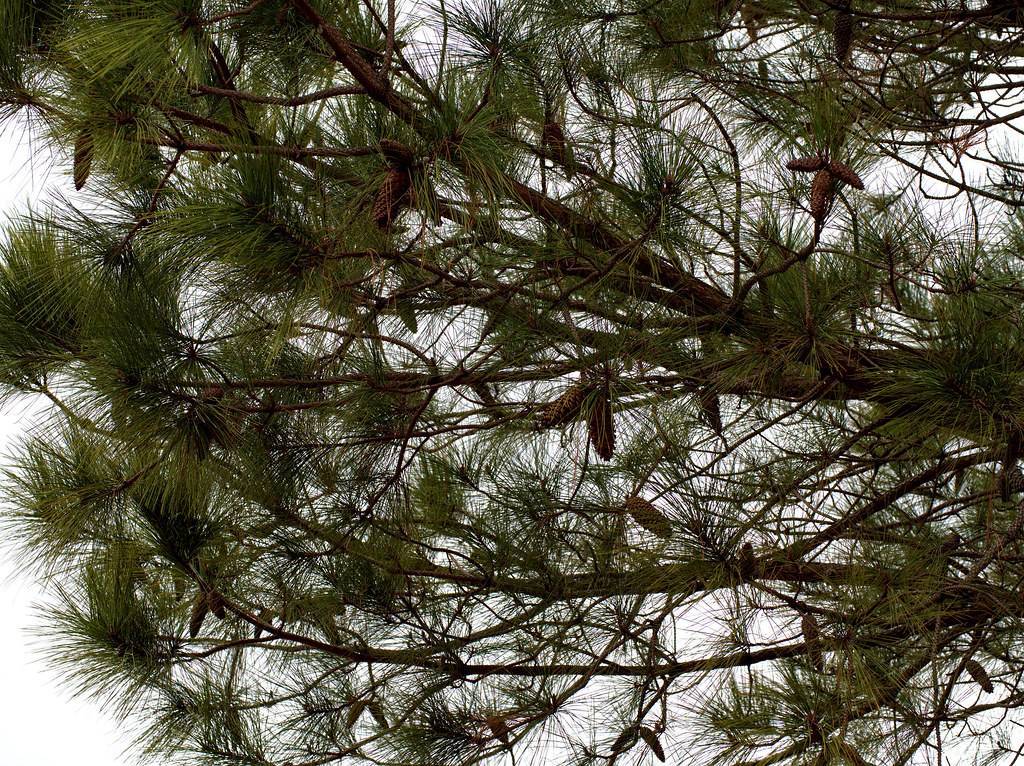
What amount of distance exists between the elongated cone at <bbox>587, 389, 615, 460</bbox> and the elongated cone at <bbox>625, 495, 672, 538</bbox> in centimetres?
10

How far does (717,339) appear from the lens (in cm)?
154

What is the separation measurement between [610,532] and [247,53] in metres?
0.87

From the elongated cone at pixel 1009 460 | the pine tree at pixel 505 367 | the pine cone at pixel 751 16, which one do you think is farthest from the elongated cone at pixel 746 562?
the pine cone at pixel 751 16

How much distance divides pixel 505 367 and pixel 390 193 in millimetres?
601

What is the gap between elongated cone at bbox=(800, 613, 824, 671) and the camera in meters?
1.49

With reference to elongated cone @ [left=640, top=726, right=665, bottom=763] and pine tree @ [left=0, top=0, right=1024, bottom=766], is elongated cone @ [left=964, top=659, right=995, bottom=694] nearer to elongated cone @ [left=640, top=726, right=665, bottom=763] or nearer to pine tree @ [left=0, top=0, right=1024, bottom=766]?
pine tree @ [left=0, top=0, right=1024, bottom=766]

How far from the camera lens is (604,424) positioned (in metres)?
1.28

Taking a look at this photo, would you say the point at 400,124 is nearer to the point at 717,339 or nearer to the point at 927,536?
the point at 717,339

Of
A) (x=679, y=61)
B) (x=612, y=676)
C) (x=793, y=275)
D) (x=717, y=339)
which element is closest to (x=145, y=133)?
(x=717, y=339)

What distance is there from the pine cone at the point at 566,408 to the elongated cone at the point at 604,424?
0.02 m

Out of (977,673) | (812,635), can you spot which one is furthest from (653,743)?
(977,673)

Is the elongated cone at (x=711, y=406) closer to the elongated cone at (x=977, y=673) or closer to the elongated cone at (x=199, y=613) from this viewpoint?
the elongated cone at (x=977, y=673)

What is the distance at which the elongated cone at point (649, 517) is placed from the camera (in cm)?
130

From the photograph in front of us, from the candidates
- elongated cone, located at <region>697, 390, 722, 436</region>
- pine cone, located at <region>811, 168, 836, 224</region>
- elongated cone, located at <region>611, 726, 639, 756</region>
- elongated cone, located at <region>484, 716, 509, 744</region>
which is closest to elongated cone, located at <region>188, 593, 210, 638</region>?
elongated cone, located at <region>484, 716, 509, 744</region>
